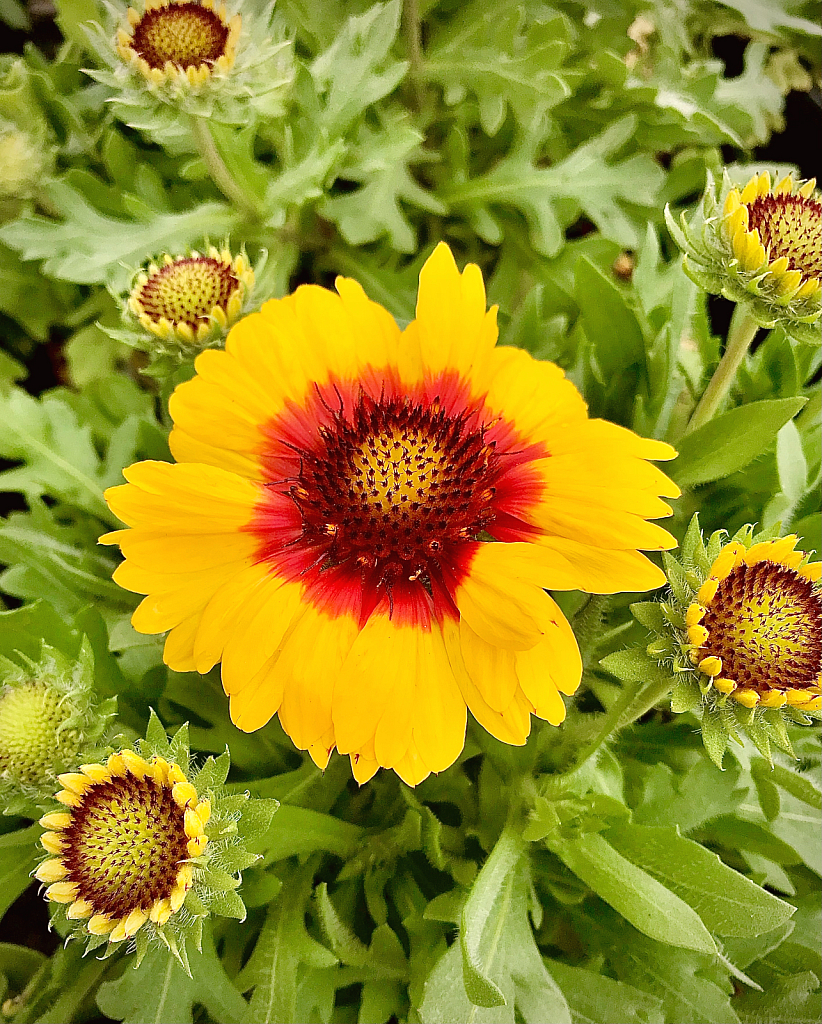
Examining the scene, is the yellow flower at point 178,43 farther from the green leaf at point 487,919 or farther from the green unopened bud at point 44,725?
the green leaf at point 487,919

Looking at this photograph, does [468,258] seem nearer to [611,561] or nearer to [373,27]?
[373,27]

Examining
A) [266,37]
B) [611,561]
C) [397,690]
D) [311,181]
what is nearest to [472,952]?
[397,690]

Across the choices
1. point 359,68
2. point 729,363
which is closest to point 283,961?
point 729,363

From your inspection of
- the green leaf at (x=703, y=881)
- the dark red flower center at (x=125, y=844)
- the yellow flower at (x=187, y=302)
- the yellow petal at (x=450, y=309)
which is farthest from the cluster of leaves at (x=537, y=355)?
the yellow petal at (x=450, y=309)

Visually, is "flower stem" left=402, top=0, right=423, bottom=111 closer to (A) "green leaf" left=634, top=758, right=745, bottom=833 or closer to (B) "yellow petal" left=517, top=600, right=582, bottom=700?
(B) "yellow petal" left=517, top=600, right=582, bottom=700

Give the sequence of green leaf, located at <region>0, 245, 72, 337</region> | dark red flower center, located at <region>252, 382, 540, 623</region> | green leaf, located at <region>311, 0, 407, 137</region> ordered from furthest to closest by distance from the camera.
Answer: green leaf, located at <region>0, 245, 72, 337</region> < green leaf, located at <region>311, 0, 407, 137</region> < dark red flower center, located at <region>252, 382, 540, 623</region>

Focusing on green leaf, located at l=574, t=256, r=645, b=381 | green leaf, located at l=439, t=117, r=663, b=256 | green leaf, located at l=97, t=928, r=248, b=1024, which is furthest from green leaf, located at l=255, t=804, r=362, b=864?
green leaf, located at l=439, t=117, r=663, b=256
